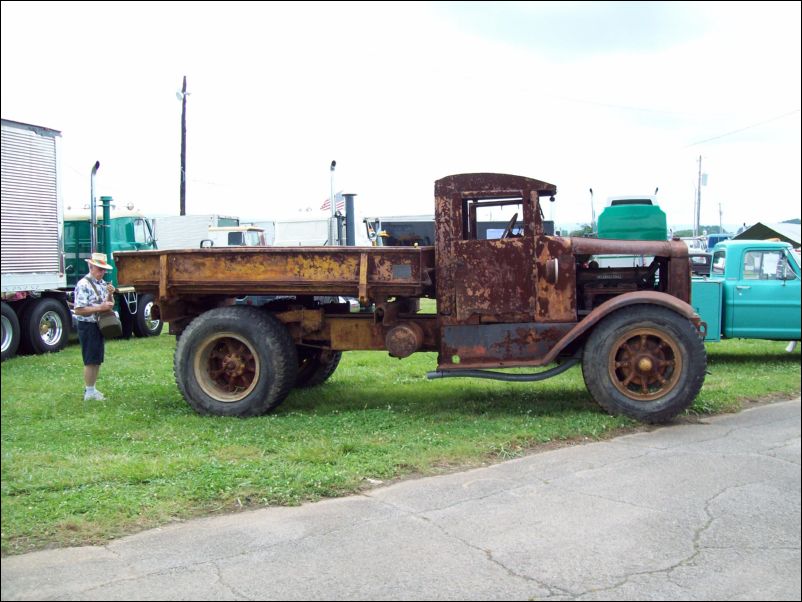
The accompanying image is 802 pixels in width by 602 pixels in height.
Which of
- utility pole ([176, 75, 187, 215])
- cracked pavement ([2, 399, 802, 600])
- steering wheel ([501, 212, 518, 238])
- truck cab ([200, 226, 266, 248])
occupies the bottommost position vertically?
cracked pavement ([2, 399, 802, 600])

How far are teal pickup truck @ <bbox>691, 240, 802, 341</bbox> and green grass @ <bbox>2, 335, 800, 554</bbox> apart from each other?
62cm

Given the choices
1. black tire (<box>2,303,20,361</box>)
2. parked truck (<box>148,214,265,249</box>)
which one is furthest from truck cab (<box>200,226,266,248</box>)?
black tire (<box>2,303,20,361</box>)

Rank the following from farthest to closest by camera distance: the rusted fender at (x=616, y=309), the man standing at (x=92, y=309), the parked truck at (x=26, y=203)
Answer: the man standing at (x=92, y=309) < the rusted fender at (x=616, y=309) < the parked truck at (x=26, y=203)

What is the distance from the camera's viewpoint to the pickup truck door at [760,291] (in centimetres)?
1112

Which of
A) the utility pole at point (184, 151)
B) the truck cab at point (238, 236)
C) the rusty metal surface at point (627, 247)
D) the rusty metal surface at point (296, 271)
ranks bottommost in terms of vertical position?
the rusty metal surface at point (296, 271)

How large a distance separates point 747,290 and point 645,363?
4811 mm

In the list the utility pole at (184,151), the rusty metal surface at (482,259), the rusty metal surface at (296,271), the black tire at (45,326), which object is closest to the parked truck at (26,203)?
the rusty metal surface at (296,271)

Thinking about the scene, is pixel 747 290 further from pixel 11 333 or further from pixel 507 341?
pixel 11 333

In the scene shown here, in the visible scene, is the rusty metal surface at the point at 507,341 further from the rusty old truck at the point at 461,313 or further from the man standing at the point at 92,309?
the man standing at the point at 92,309

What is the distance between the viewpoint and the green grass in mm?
5043

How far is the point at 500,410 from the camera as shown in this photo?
26.9 feet

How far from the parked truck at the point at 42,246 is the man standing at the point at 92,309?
1.06ft

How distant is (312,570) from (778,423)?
2372 mm

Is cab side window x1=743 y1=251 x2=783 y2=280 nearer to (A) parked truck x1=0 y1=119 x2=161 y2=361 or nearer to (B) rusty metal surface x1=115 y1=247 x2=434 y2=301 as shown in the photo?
(B) rusty metal surface x1=115 y1=247 x2=434 y2=301
